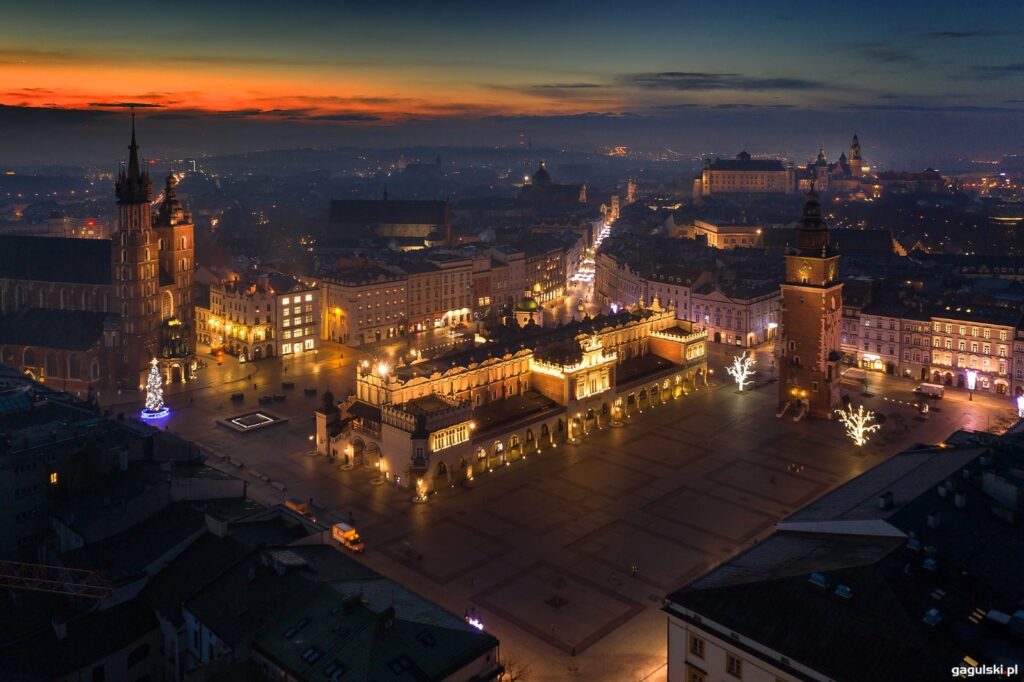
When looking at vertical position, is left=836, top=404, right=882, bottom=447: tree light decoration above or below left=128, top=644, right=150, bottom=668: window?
above

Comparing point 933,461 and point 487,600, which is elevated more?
point 933,461

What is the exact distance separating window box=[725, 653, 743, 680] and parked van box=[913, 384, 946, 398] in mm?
73542

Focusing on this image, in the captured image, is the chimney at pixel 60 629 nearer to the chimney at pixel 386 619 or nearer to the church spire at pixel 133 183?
the chimney at pixel 386 619

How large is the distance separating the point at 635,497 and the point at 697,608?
1356 inches

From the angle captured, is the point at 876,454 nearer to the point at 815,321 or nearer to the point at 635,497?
the point at 815,321

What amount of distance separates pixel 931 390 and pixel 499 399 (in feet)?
165

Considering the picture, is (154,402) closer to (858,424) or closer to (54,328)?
(54,328)

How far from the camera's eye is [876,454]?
8525 cm

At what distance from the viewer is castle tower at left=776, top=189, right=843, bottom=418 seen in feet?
322

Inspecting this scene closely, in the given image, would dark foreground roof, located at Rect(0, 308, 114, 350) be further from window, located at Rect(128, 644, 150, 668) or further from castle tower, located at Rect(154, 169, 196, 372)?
window, located at Rect(128, 644, 150, 668)

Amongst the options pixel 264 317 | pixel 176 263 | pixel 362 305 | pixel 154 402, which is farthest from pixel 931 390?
pixel 176 263

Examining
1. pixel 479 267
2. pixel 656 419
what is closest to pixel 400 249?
pixel 479 267

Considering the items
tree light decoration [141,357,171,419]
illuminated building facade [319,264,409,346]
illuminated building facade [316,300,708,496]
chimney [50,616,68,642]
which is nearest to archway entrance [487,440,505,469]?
illuminated building facade [316,300,708,496]

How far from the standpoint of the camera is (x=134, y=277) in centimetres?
11031
